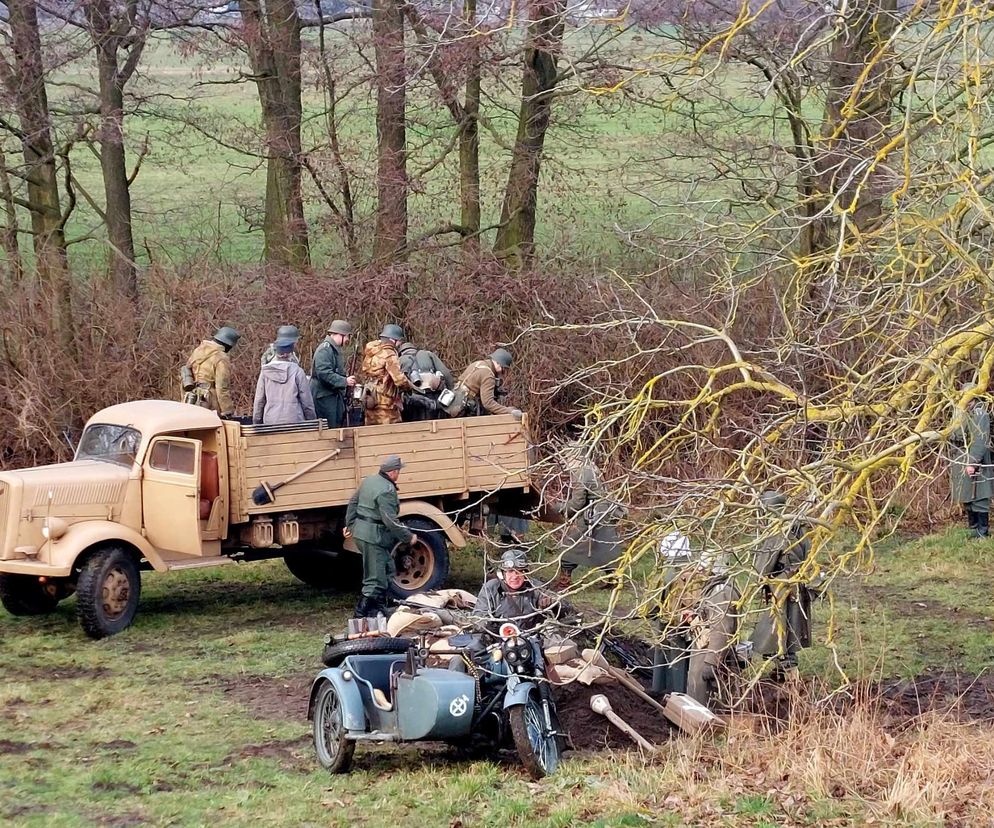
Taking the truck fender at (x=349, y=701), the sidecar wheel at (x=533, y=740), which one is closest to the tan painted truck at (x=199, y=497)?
the truck fender at (x=349, y=701)

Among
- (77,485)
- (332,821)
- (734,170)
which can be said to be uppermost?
(734,170)

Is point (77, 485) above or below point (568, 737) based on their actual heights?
above

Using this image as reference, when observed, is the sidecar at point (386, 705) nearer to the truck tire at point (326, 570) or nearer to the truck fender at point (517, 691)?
the truck fender at point (517, 691)

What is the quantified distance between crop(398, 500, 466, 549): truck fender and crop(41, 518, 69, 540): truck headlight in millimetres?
2960

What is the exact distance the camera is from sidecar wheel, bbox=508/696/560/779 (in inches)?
316

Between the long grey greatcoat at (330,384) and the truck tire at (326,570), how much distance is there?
1.33 m

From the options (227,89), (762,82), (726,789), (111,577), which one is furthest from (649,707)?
(227,89)

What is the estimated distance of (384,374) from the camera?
529 inches

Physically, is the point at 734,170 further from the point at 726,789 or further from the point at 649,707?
the point at 726,789

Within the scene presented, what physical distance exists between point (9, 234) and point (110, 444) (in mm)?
7419

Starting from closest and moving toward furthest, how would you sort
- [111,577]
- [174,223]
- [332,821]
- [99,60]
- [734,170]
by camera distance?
1. [332,821]
2. [111,577]
3. [734,170]
4. [99,60]
5. [174,223]

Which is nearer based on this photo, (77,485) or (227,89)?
(77,485)

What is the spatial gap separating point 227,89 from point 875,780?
1801cm

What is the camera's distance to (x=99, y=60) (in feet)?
62.8
